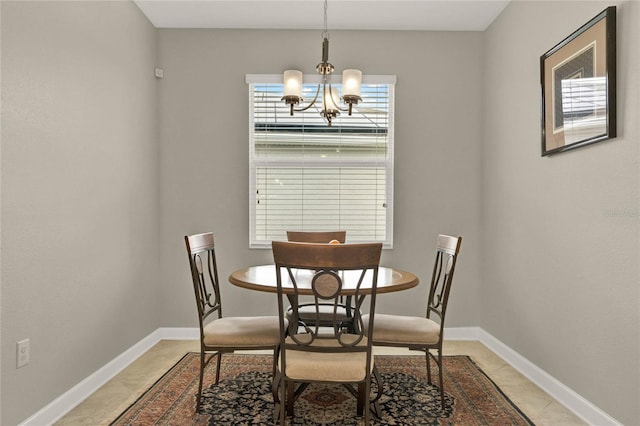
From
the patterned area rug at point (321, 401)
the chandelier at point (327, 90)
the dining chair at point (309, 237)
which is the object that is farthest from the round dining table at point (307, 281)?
the chandelier at point (327, 90)

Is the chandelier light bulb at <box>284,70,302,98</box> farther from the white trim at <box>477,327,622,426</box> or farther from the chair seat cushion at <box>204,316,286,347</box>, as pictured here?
the white trim at <box>477,327,622,426</box>

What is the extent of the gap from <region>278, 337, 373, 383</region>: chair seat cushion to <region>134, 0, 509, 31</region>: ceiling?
271 cm

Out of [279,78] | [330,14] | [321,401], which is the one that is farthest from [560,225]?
[279,78]

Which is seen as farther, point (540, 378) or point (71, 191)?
point (540, 378)

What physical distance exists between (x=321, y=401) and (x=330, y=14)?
2.96 m

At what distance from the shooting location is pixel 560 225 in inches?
102

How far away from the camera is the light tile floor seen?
2.30m

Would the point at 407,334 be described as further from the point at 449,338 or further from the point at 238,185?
the point at 238,185

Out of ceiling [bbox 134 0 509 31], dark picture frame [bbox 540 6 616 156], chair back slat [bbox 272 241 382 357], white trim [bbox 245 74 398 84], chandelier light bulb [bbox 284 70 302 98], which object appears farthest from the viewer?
white trim [bbox 245 74 398 84]

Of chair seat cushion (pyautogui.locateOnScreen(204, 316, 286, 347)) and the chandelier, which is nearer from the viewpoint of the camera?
chair seat cushion (pyautogui.locateOnScreen(204, 316, 286, 347))

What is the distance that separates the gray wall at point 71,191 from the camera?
2.00 m

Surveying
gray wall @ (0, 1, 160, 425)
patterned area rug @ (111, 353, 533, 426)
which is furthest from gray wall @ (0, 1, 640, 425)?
patterned area rug @ (111, 353, 533, 426)

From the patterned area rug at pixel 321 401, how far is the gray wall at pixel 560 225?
51 centimetres

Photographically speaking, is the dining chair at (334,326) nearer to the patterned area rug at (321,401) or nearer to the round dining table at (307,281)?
the round dining table at (307,281)
